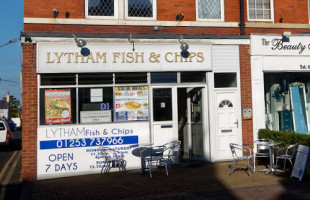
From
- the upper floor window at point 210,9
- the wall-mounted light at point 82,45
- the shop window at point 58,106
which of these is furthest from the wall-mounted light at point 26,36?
the upper floor window at point 210,9

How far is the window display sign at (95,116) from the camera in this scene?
28.8ft

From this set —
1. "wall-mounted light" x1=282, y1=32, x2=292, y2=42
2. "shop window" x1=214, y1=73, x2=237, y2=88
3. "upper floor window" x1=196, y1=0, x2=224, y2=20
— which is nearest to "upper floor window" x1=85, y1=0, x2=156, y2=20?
"upper floor window" x1=196, y1=0, x2=224, y2=20

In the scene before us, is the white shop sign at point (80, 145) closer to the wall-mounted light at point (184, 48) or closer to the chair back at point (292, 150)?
the wall-mounted light at point (184, 48)

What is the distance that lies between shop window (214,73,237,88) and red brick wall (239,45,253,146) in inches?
9.4

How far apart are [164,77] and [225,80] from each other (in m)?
1.96

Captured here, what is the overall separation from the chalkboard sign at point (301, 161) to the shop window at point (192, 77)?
3.46m

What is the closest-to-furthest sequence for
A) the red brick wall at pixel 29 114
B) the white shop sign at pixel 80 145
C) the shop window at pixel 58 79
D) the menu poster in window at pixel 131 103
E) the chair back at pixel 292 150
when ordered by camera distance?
the chair back at pixel 292 150
the red brick wall at pixel 29 114
the white shop sign at pixel 80 145
the shop window at pixel 58 79
the menu poster in window at pixel 131 103

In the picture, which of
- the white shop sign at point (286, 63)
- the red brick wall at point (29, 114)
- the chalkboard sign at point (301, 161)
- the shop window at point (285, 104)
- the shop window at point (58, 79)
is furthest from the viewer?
the shop window at point (285, 104)

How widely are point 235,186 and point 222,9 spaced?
574 centimetres

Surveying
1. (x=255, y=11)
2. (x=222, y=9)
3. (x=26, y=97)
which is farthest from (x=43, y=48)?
(x=255, y=11)

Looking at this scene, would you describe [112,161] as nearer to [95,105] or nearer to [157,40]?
[95,105]

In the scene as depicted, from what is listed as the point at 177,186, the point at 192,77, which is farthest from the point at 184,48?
the point at 177,186

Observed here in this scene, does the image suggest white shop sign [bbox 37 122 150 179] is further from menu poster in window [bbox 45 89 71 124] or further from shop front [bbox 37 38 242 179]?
Result: menu poster in window [bbox 45 89 71 124]

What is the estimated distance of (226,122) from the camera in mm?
9672
